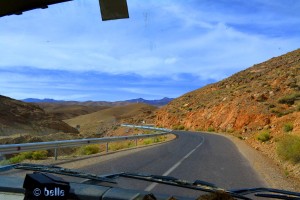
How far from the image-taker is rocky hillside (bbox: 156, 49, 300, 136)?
2224 inches

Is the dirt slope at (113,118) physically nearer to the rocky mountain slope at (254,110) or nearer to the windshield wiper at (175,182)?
the rocky mountain slope at (254,110)

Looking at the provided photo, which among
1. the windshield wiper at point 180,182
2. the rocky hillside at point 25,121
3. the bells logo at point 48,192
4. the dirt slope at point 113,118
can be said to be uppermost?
the dirt slope at point 113,118

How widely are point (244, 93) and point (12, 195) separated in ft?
254

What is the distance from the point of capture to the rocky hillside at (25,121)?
67.6 m

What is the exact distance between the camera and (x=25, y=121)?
245 feet

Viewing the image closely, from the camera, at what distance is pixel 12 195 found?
3836 mm

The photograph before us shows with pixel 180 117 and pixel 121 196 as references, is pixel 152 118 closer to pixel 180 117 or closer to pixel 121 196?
pixel 180 117

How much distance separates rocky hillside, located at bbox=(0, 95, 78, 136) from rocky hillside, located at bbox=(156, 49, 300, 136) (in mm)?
24341

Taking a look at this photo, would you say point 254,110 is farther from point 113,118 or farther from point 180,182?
point 113,118

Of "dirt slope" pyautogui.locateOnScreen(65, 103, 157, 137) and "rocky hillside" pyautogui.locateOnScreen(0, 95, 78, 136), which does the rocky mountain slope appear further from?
"rocky hillside" pyautogui.locateOnScreen(0, 95, 78, 136)

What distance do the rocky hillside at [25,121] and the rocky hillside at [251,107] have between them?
79.9 feet

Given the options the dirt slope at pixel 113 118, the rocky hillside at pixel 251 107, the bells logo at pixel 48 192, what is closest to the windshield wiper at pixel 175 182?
the bells logo at pixel 48 192

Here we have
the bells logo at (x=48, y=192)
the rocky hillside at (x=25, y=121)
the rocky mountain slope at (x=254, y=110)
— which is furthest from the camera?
the rocky hillside at (x=25, y=121)

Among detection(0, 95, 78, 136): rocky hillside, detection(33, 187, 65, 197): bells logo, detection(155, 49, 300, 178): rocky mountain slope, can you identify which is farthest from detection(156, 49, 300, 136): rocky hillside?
detection(33, 187, 65, 197): bells logo
